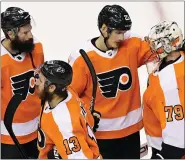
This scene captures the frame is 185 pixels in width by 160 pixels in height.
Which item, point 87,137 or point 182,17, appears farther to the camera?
point 182,17

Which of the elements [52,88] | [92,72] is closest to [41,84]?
[52,88]

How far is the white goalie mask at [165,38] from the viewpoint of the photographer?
6.15 feet

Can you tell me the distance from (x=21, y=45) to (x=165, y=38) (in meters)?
0.68

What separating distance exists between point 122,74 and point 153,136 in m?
0.32

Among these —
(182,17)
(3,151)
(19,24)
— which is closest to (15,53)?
(19,24)

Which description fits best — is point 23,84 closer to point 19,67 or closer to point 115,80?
point 19,67

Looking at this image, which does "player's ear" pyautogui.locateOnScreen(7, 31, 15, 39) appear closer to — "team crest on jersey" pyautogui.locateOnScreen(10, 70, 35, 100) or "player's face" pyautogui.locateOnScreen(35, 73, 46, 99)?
"team crest on jersey" pyautogui.locateOnScreen(10, 70, 35, 100)

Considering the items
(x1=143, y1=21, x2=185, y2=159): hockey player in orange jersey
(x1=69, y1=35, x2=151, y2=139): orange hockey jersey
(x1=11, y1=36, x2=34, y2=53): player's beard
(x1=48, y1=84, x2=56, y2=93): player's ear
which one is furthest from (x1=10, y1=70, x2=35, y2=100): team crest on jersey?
(x1=143, y1=21, x2=185, y2=159): hockey player in orange jersey

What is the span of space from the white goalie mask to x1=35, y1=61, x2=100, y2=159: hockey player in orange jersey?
1.12 ft

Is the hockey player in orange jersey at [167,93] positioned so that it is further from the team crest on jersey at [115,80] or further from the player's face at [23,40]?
the player's face at [23,40]

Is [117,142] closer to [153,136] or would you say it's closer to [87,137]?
[153,136]

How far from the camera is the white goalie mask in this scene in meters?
1.88

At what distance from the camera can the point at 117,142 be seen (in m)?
2.32

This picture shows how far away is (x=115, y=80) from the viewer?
2191 millimetres
